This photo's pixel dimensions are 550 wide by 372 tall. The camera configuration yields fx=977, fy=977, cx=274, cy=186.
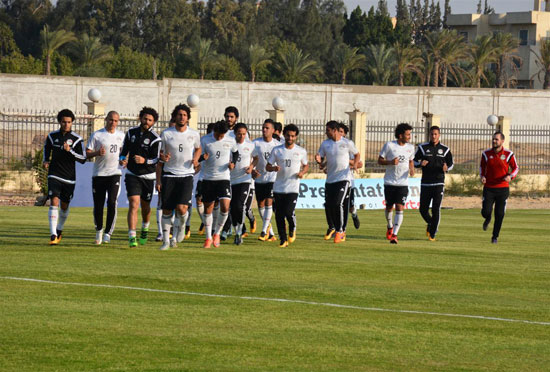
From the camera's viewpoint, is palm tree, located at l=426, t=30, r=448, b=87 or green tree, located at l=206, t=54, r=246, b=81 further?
green tree, located at l=206, t=54, r=246, b=81

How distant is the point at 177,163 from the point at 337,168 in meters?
3.27

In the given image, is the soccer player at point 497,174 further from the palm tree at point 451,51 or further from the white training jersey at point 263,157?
the palm tree at point 451,51

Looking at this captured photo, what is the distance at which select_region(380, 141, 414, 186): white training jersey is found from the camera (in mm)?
17141

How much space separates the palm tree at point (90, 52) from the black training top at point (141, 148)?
5953cm

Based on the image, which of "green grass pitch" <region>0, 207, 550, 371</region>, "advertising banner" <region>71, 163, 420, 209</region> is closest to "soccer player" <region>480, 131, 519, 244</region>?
"green grass pitch" <region>0, 207, 550, 371</region>

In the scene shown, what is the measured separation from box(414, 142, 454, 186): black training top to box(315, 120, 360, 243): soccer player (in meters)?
1.57

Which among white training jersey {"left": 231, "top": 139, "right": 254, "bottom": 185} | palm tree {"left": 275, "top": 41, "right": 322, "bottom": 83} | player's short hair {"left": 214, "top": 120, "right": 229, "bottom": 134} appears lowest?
white training jersey {"left": 231, "top": 139, "right": 254, "bottom": 185}

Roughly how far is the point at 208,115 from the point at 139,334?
53936 millimetres

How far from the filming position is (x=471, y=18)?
9569 centimetres

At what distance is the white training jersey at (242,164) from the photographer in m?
15.6

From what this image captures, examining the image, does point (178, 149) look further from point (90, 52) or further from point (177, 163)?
point (90, 52)

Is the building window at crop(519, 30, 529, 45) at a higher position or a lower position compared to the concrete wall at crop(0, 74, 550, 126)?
higher

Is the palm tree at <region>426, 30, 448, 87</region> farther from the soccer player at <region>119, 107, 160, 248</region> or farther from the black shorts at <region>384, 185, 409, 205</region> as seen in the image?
the soccer player at <region>119, 107, 160, 248</region>

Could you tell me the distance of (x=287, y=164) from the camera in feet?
52.2
